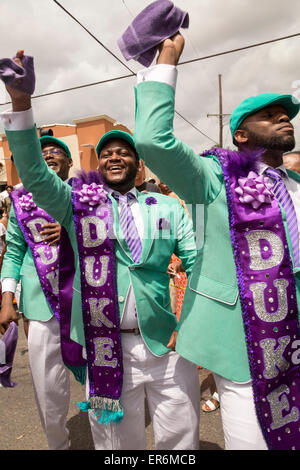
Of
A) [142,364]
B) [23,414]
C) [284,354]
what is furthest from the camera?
[23,414]

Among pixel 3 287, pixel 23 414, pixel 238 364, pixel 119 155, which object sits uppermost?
pixel 119 155

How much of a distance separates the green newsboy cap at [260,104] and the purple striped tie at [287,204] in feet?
0.95

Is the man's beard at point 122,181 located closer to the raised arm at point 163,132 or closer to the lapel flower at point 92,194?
the lapel flower at point 92,194

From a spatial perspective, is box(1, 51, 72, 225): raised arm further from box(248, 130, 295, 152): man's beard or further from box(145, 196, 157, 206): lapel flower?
box(248, 130, 295, 152): man's beard

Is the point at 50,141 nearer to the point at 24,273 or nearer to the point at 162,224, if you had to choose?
the point at 24,273

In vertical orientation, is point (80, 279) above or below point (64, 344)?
above

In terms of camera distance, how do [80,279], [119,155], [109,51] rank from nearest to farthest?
[80,279]
[119,155]
[109,51]

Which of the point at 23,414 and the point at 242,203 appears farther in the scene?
the point at 23,414

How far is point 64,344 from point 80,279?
1.77 feet

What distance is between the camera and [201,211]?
1575 mm

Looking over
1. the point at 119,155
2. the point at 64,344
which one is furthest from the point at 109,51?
the point at 64,344

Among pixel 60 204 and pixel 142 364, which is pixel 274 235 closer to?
pixel 142 364

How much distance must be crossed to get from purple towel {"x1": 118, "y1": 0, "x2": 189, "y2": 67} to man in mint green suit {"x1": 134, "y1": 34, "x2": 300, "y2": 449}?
41 mm

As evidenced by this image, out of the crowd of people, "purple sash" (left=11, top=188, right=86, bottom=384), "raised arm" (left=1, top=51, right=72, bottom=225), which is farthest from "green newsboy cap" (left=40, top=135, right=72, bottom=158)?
"raised arm" (left=1, top=51, right=72, bottom=225)
